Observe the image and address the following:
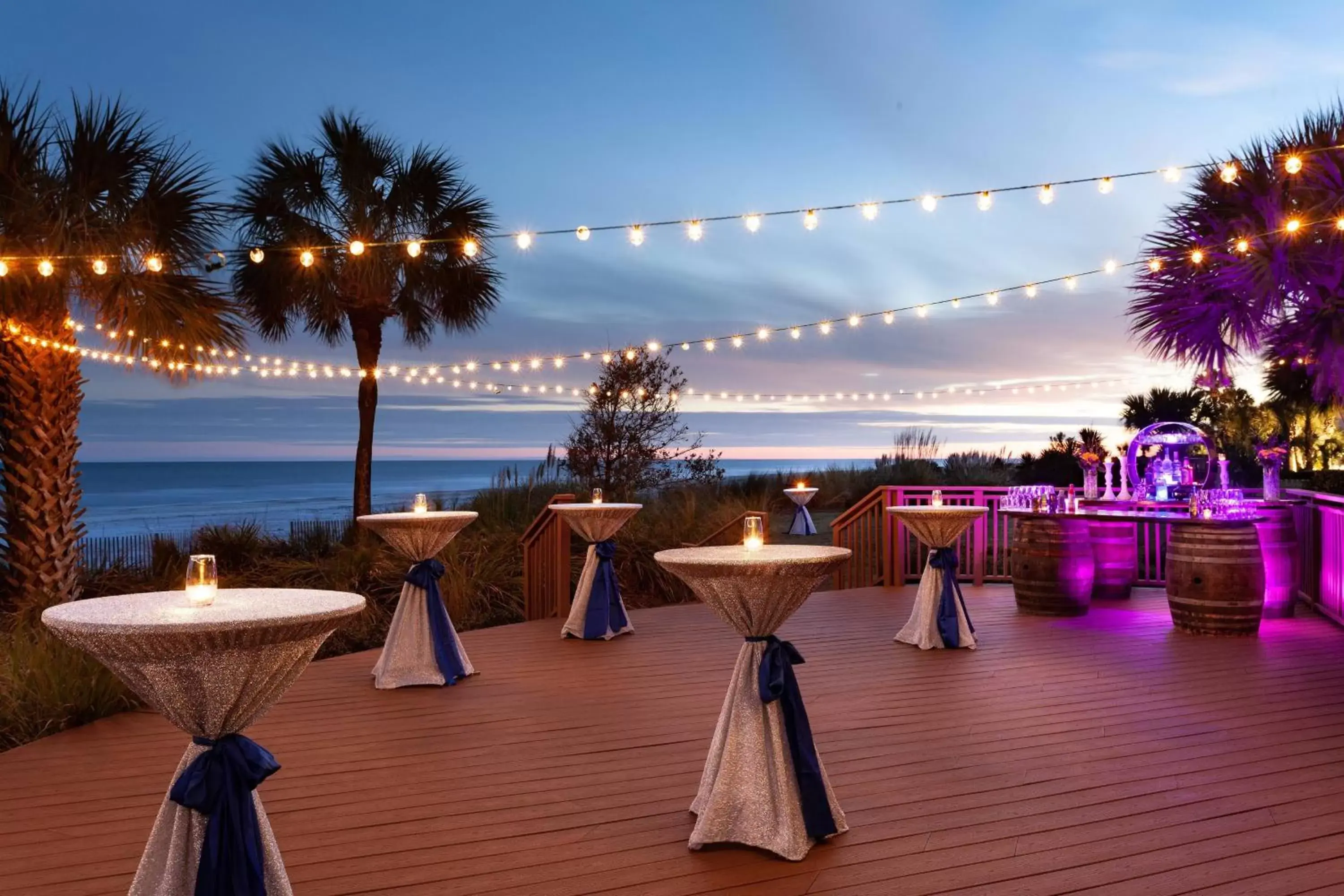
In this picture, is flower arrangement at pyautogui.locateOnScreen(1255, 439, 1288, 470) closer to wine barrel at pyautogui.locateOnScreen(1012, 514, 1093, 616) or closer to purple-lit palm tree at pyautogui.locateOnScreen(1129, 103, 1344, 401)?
wine barrel at pyautogui.locateOnScreen(1012, 514, 1093, 616)

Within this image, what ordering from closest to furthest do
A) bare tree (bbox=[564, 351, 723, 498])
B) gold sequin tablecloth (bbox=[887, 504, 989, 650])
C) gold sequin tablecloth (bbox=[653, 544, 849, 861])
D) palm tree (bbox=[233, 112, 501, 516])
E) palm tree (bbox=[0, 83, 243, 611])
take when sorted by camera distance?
1. gold sequin tablecloth (bbox=[653, 544, 849, 861])
2. gold sequin tablecloth (bbox=[887, 504, 989, 650])
3. palm tree (bbox=[0, 83, 243, 611])
4. palm tree (bbox=[233, 112, 501, 516])
5. bare tree (bbox=[564, 351, 723, 498])

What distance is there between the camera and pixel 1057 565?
7.98m

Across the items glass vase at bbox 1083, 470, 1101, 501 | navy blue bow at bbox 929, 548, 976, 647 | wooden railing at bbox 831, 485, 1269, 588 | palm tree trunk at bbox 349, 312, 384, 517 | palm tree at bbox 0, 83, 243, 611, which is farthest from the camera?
palm tree trunk at bbox 349, 312, 384, 517

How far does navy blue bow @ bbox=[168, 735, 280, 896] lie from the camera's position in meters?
2.36

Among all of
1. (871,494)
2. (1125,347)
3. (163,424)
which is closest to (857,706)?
(871,494)

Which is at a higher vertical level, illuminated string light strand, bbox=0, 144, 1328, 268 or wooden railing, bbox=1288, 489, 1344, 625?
illuminated string light strand, bbox=0, 144, 1328, 268

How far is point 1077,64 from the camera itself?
1053cm

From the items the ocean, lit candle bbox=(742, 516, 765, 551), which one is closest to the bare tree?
the ocean

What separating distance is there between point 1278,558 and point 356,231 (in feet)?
35.7

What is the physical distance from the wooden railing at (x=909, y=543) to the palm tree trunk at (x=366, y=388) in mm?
6724

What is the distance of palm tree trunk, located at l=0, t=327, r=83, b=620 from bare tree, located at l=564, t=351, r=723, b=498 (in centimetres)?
777

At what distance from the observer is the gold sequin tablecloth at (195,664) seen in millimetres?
2232

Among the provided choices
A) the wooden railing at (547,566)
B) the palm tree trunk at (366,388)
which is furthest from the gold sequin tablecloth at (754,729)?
the palm tree trunk at (366,388)

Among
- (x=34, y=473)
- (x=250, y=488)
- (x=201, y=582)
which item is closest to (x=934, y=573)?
(x=201, y=582)
